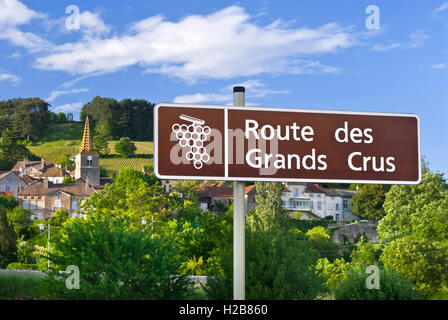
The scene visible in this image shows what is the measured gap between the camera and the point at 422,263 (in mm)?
24141

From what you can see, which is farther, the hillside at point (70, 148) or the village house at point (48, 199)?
the hillside at point (70, 148)

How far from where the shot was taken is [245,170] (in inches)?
227

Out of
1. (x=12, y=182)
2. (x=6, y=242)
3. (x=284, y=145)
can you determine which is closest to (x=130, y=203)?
(x=6, y=242)

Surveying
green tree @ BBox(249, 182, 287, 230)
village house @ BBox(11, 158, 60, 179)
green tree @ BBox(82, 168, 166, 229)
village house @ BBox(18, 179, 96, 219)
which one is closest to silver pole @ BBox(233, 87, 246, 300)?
green tree @ BBox(249, 182, 287, 230)

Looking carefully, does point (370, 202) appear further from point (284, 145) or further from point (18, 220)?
point (284, 145)

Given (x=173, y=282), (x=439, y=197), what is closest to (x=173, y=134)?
(x=173, y=282)

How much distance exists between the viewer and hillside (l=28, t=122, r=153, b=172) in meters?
139

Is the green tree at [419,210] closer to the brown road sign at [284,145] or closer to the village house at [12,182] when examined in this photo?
the brown road sign at [284,145]

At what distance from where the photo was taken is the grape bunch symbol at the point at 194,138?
5535 mm

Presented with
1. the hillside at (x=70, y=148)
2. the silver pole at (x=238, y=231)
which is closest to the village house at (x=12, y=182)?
the hillside at (x=70, y=148)

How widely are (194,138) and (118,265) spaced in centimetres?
672

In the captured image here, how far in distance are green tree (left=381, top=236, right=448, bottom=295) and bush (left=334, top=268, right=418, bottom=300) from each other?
11.4m

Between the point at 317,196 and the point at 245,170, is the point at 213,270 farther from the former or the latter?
the point at 317,196
